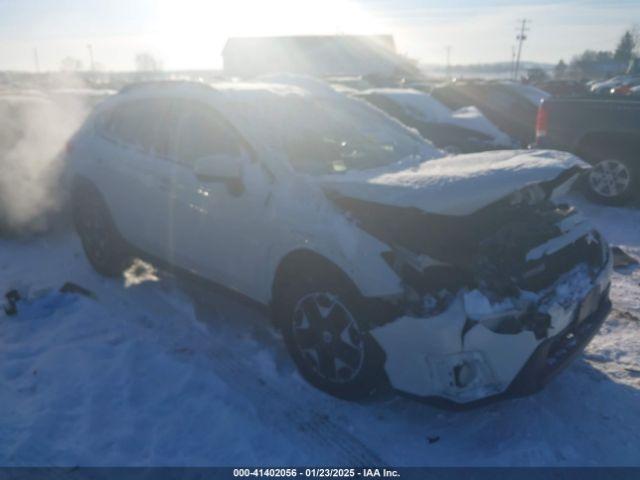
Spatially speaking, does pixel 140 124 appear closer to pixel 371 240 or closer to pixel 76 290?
pixel 76 290

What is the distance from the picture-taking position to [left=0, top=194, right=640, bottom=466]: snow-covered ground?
2.83 meters

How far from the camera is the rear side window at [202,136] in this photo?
365cm

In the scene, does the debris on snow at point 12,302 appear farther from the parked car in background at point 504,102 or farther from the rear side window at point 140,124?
the parked car in background at point 504,102

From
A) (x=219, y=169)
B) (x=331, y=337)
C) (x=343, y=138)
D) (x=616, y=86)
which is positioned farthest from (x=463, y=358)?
(x=616, y=86)

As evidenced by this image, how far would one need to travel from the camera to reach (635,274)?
16.7 feet

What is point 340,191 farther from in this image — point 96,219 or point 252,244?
point 96,219

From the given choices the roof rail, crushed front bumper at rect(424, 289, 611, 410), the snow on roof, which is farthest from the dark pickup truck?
the roof rail

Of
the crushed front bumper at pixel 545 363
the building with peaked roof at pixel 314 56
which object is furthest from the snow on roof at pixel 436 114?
the building with peaked roof at pixel 314 56

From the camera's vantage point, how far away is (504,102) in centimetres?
1359

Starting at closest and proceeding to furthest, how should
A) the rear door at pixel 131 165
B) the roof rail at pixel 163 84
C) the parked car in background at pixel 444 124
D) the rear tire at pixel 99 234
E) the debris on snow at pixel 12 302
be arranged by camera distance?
the roof rail at pixel 163 84 → the rear door at pixel 131 165 → the debris on snow at pixel 12 302 → the rear tire at pixel 99 234 → the parked car in background at pixel 444 124

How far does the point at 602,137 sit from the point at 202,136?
19.3 feet

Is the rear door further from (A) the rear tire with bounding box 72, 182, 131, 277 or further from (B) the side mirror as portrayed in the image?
(B) the side mirror

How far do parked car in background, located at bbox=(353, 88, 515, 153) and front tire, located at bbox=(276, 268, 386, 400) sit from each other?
7569mm

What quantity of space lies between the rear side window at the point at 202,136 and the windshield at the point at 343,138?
→ 0.40 meters
